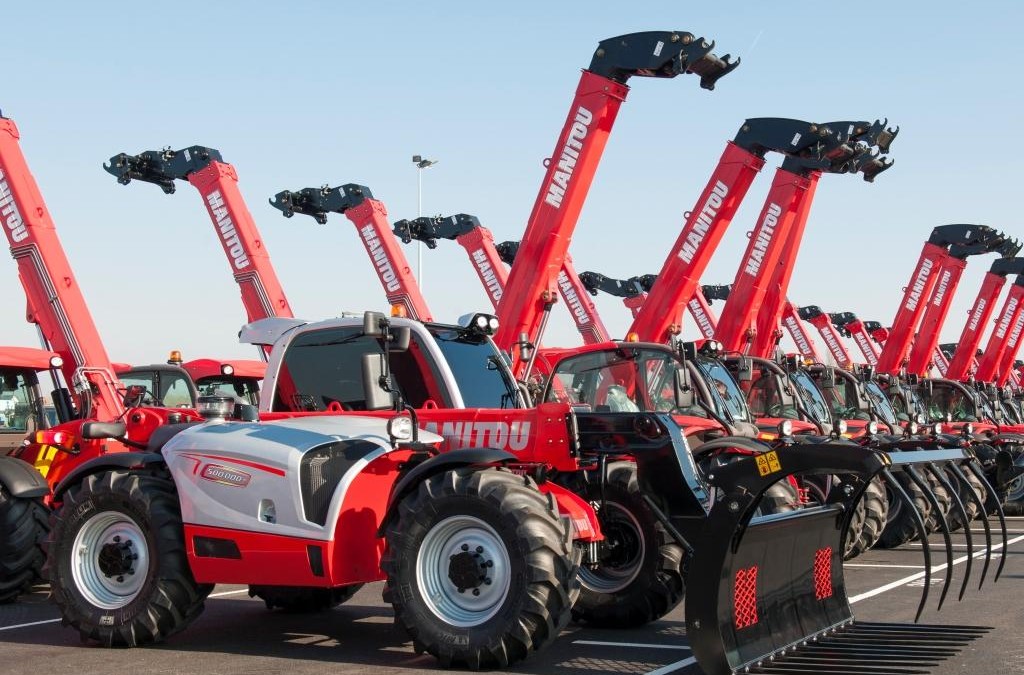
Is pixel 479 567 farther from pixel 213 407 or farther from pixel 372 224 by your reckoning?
pixel 372 224

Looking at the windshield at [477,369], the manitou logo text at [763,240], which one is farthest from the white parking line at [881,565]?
the manitou logo text at [763,240]

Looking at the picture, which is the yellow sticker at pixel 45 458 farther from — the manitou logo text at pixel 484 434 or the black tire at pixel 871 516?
the black tire at pixel 871 516

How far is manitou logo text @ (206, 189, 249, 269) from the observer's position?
21703mm

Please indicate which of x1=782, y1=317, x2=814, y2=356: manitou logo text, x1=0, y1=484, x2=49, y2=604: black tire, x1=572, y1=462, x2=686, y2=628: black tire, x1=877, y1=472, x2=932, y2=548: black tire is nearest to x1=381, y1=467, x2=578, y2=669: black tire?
x1=572, y1=462, x2=686, y2=628: black tire

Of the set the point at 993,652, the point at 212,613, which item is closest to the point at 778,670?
the point at 993,652

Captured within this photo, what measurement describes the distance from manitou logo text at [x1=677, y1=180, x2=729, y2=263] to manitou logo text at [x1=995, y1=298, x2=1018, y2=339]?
73.9ft

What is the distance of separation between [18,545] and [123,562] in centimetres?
274

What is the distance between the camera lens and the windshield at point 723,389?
1217 centimetres

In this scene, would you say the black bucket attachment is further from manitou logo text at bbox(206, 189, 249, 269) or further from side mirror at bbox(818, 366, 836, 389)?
manitou logo text at bbox(206, 189, 249, 269)

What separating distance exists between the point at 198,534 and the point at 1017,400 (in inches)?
996

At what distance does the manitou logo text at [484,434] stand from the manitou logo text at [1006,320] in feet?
113

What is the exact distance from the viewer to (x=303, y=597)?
9.08m

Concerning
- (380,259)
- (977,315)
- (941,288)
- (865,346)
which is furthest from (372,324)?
(865,346)

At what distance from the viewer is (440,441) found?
7.70 m
